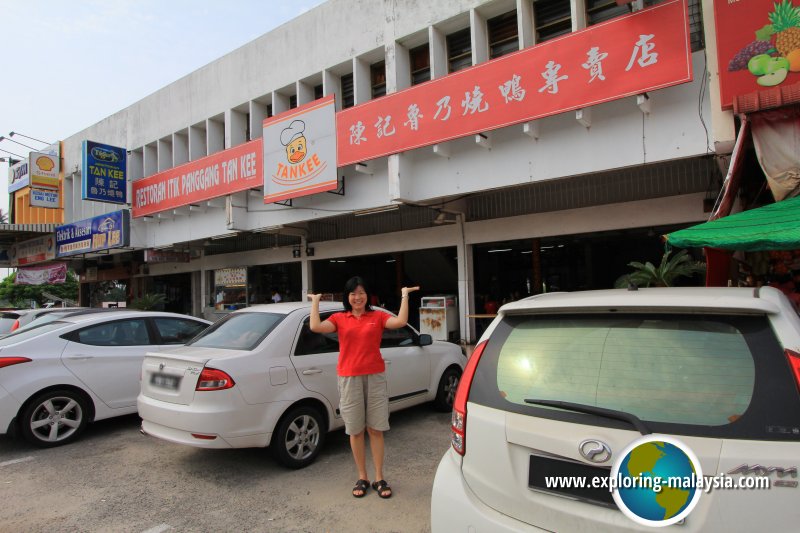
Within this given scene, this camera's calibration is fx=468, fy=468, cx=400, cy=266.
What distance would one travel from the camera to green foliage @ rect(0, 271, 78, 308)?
41062mm

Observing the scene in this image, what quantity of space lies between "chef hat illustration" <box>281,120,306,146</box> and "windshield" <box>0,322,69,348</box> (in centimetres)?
669

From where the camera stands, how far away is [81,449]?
202 inches

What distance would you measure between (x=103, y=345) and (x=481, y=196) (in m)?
8.41

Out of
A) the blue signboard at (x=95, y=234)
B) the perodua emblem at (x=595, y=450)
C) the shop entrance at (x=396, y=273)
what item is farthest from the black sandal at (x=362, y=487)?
the blue signboard at (x=95, y=234)

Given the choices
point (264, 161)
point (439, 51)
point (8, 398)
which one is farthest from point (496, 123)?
point (8, 398)

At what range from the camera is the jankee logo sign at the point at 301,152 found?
1053 cm

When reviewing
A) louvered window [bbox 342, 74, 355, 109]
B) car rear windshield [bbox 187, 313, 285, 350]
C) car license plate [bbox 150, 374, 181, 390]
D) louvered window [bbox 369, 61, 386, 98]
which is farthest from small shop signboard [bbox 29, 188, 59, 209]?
car license plate [bbox 150, 374, 181, 390]

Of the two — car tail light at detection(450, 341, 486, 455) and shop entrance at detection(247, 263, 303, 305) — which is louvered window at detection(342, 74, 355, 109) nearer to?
shop entrance at detection(247, 263, 303, 305)

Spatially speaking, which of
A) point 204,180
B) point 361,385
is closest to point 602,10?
point 361,385

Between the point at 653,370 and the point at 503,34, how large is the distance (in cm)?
941

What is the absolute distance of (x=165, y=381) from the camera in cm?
438

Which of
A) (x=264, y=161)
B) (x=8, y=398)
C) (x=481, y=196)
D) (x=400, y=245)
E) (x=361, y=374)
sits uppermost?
(x=264, y=161)

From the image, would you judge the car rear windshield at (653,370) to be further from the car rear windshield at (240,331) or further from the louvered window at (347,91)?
the louvered window at (347,91)

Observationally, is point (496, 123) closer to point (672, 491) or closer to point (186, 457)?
point (186, 457)
